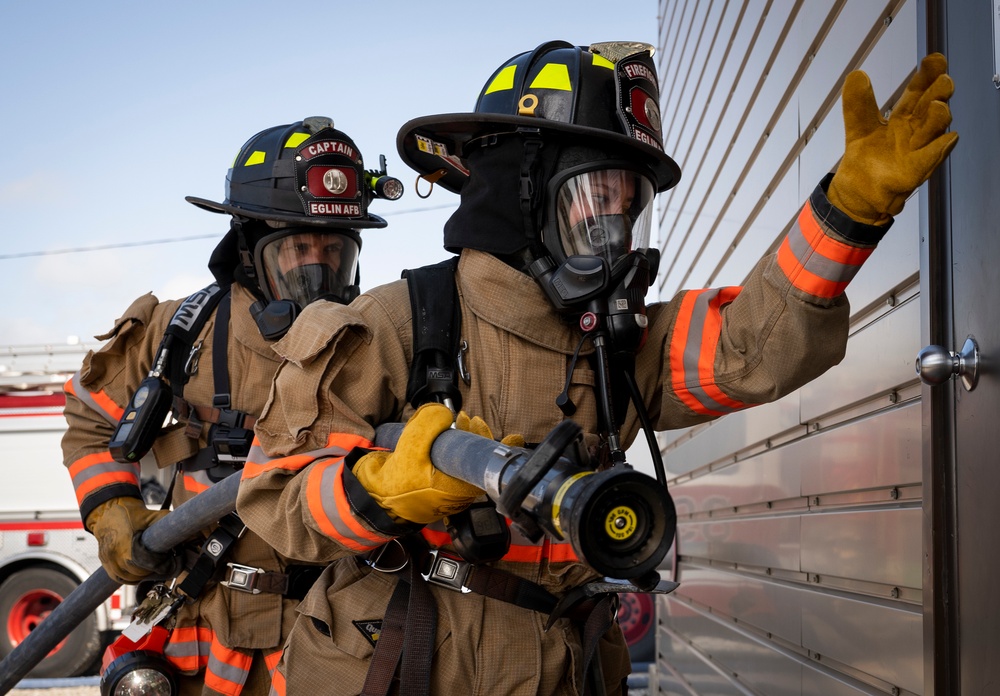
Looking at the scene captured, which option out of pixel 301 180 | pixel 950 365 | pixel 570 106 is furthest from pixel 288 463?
pixel 301 180

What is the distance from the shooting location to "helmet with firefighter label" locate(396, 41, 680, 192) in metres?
2.44

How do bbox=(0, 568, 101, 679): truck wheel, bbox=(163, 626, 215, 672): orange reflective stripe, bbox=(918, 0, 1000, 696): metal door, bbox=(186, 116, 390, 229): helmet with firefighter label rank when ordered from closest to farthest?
bbox=(918, 0, 1000, 696): metal door < bbox=(163, 626, 215, 672): orange reflective stripe < bbox=(186, 116, 390, 229): helmet with firefighter label < bbox=(0, 568, 101, 679): truck wheel

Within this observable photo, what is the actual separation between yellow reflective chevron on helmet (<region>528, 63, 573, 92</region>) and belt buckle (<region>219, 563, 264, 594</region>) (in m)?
2.05

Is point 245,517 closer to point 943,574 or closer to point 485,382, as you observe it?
point 485,382

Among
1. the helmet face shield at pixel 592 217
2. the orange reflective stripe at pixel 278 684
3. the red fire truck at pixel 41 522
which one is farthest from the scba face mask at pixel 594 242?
the red fire truck at pixel 41 522

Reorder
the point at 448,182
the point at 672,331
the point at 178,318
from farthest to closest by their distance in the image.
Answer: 1. the point at 178,318
2. the point at 448,182
3. the point at 672,331

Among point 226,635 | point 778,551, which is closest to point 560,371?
point 778,551

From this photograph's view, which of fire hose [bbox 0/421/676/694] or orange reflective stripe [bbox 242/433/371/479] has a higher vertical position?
orange reflective stripe [bbox 242/433/371/479]

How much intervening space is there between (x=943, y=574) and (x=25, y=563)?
389 inches

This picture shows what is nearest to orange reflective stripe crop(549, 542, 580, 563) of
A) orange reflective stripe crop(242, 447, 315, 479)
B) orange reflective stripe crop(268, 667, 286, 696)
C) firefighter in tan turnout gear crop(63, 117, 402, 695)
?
orange reflective stripe crop(242, 447, 315, 479)

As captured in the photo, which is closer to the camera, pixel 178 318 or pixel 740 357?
pixel 740 357

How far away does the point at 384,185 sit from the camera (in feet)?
14.5

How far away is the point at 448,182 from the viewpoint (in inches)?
115

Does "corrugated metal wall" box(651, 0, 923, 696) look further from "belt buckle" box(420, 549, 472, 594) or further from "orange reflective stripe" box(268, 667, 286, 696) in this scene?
"orange reflective stripe" box(268, 667, 286, 696)
